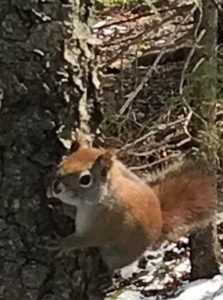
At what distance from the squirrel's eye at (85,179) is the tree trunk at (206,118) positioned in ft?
3.43

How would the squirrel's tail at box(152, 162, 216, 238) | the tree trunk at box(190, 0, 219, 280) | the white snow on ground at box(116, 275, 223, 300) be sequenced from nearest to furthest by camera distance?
the squirrel's tail at box(152, 162, 216, 238)
the tree trunk at box(190, 0, 219, 280)
the white snow on ground at box(116, 275, 223, 300)

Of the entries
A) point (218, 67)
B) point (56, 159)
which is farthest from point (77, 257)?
point (218, 67)

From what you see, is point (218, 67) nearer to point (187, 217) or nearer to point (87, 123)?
point (187, 217)

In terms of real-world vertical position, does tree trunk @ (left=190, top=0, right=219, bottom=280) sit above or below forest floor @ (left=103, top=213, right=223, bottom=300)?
above

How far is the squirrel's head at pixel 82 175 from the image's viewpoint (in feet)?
6.17

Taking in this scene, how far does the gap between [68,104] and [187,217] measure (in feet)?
2.26

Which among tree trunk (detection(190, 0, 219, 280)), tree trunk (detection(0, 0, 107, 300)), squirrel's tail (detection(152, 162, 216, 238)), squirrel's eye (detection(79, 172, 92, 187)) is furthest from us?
tree trunk (detection(190, 0, 219, 280))

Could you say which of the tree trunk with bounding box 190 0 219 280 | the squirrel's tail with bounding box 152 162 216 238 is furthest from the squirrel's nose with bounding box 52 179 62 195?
the tree trunk with bounding box 190 0 219 280

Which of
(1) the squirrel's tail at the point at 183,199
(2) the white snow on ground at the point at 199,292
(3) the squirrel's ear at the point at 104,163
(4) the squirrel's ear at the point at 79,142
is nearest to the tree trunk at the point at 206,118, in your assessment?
(2) the white snow on ground at the point at 199,292

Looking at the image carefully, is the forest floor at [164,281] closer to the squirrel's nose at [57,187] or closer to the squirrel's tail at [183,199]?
the squirrel's tail at [183,199]

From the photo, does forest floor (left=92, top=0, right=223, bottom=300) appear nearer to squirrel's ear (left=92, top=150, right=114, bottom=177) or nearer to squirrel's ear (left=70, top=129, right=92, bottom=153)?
squirrel's ear (left=92, top=150, right=114, bottom=177)

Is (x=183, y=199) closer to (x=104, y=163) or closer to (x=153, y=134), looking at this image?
(x=104, y=163)

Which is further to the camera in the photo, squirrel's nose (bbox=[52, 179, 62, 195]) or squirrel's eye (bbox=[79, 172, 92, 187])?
squirrel's eye (bbox=[79, 172, 92, 187])

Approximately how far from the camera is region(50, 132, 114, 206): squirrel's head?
188 cm
